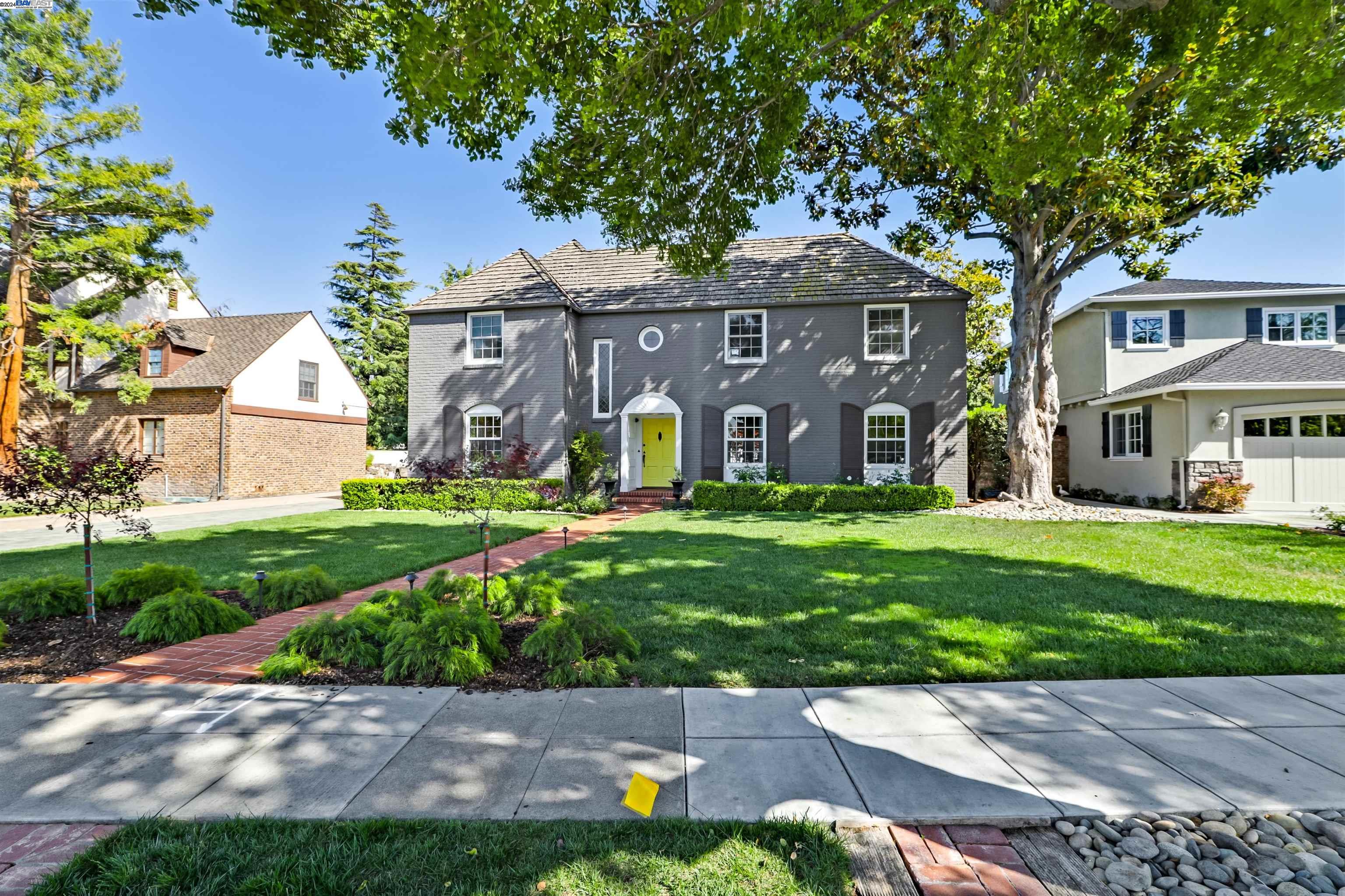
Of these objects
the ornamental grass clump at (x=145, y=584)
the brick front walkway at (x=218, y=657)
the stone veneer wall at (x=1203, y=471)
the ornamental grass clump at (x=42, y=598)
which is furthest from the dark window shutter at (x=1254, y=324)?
the ornamental grass clump at (x=42, y=598)

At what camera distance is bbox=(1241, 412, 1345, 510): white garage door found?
1368 centimetres

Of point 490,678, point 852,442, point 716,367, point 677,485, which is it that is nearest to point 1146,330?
point 852,442

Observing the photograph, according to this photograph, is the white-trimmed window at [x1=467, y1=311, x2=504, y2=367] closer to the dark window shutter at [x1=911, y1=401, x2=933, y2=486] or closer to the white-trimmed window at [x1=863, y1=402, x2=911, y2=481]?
the white-trimmed window at [x1=863, y1=402, x2=911, y2=481]

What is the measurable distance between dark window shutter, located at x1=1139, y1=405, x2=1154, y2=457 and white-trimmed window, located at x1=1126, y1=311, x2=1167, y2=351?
253 cm

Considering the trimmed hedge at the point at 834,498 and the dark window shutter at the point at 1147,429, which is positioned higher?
the dark window shutter at the point at 1147,429

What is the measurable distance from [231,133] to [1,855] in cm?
1226

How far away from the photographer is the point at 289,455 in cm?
2028

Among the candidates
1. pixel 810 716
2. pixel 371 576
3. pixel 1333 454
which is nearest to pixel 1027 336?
pixel 1333 454

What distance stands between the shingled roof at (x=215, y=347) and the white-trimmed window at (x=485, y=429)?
318 inches

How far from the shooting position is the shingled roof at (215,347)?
18266 mm

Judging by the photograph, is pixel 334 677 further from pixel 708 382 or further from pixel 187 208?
pixel 187 208

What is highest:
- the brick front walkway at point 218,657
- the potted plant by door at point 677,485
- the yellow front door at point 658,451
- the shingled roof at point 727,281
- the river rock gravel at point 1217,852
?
the shingled roof at point 727,281

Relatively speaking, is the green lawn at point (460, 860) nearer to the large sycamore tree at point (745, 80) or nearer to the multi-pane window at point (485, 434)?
the large sycamore tree at point (745, 80)

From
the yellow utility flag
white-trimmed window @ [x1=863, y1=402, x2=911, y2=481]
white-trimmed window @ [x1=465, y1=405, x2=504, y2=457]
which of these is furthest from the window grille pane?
the yellow utility flag
